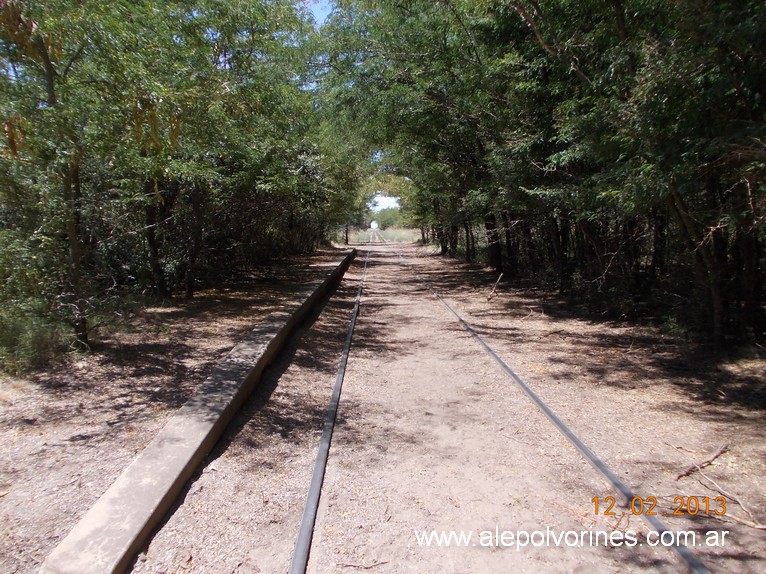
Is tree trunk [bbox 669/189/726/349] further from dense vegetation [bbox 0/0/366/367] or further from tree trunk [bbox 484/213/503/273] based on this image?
Result: tree trunk [bbox 484/213/503/273]

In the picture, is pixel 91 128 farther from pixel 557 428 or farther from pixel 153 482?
pixel 557 428

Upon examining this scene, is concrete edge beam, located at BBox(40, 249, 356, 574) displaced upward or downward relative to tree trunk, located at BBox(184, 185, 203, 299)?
downward

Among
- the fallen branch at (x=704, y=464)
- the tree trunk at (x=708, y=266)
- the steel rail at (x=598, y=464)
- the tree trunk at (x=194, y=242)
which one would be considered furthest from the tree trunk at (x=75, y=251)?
the tree trunk at (x=708, y=266)

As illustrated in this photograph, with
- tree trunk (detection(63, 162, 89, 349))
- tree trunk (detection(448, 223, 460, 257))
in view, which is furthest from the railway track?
tree trunk (detection(448, 223, 460, 257))

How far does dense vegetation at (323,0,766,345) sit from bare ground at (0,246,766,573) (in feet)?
5.60

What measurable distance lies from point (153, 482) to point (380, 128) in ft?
41.7

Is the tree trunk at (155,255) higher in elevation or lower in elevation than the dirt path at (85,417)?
higher

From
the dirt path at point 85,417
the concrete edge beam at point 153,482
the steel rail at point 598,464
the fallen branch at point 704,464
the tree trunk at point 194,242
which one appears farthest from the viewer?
the tree trunk at point 194,242

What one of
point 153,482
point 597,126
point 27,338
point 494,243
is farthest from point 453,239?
point 153,482

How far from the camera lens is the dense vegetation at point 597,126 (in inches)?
204

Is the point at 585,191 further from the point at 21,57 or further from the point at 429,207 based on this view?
the point at 429,207

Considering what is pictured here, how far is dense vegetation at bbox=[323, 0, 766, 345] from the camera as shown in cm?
517

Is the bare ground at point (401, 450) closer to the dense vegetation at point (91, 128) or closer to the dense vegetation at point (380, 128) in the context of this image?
the dense vegetation at point (91, 128)

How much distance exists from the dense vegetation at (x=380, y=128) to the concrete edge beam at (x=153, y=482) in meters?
2.53
